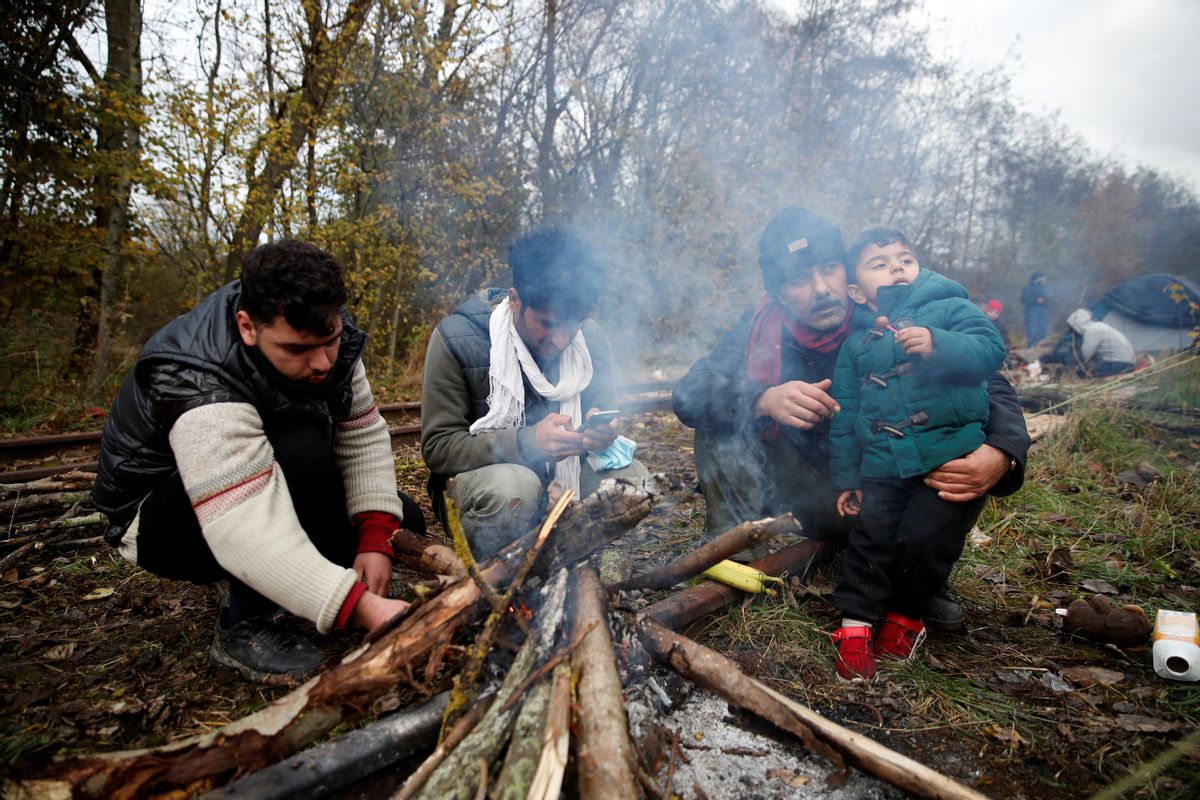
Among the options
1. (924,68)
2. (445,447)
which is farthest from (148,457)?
(924,68)

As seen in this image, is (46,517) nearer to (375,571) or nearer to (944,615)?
(375,571)

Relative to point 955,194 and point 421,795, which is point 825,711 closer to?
point 421,795

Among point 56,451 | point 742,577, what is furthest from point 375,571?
point 56,451

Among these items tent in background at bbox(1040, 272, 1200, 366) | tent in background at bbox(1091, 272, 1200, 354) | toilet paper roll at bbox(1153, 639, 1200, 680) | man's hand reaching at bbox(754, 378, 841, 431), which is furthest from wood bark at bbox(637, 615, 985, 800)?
tent in background at bbox(1091, 272, 1200, 354)

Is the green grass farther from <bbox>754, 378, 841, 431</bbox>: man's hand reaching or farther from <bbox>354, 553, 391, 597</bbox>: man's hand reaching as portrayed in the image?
<bbox>354, 553, 391, 597</bbox>: man's hand reaching

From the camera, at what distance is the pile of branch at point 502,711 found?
1315mm

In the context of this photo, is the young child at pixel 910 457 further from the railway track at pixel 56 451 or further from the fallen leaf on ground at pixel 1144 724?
the railway track at pixel 56 451

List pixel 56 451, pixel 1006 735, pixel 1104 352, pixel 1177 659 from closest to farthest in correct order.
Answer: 1. pixel 1006 735
2. pixel 1177 659
3. pixel 56 451
4. pixel 1104 352

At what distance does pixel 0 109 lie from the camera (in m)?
6.46

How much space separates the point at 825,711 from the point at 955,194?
2568cm

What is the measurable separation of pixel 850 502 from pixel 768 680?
84cm

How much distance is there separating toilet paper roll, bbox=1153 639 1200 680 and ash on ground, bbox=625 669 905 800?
1.19m

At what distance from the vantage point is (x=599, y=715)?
4.69 ft

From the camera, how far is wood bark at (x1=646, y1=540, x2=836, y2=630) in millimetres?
2199
